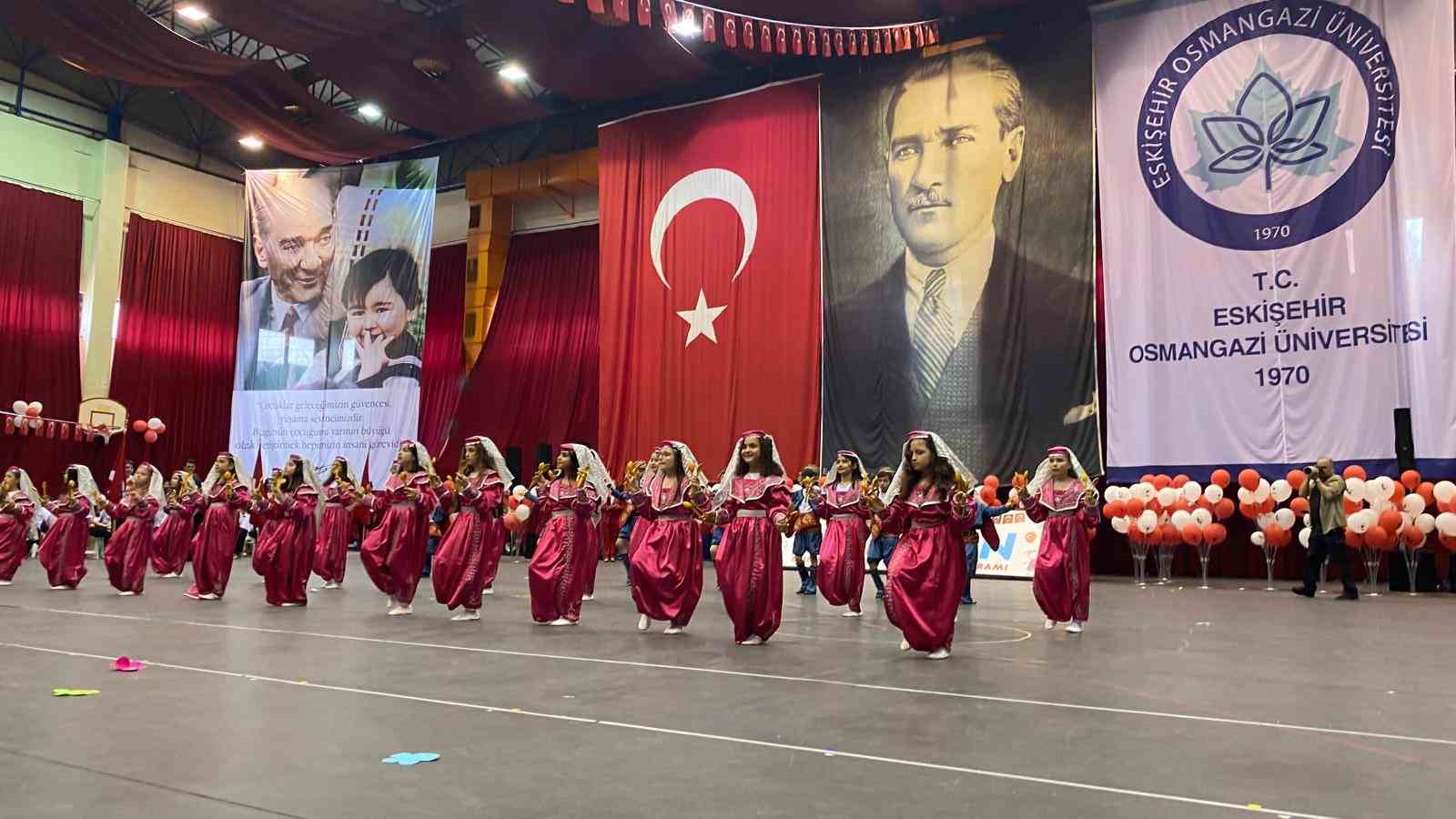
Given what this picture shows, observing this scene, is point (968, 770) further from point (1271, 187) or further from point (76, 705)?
point (1271, 187)

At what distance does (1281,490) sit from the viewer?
12.3m

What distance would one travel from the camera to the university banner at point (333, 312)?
18.5 m

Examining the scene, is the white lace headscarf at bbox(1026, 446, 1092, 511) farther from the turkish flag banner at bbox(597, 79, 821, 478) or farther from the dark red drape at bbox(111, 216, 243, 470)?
the dark red drape at bbox(111, 216, 243, 470)

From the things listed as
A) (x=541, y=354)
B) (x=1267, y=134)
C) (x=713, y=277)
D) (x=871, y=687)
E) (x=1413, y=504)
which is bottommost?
(x=871, y=687)

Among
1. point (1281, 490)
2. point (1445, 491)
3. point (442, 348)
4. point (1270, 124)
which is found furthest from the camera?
point (442, 348)

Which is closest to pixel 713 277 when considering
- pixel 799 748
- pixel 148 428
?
pixel 148 428

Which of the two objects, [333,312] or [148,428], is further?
[148,428]

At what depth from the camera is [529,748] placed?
146 inches

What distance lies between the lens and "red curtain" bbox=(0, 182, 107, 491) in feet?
65.6

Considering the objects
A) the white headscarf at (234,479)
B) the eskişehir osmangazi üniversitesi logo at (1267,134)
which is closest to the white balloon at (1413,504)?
the eskişehir osmangazi üniversitesi logo at (1267,134)

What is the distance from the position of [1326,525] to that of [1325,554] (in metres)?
0.46

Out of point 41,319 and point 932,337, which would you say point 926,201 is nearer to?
point 932,337

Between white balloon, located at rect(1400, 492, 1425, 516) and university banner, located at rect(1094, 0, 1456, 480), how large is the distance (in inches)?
34.0

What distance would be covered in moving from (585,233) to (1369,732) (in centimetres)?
1935
